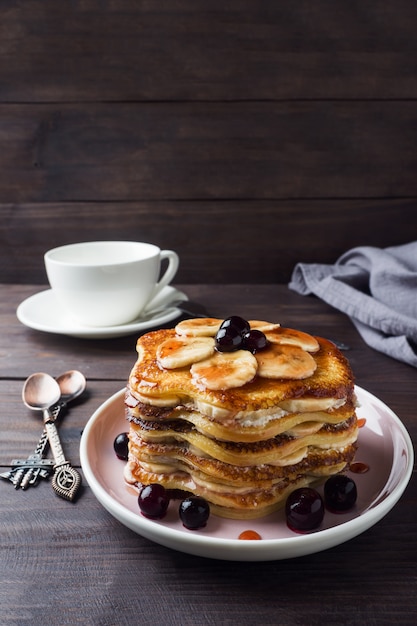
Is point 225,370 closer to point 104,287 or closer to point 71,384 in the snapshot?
point 71,384

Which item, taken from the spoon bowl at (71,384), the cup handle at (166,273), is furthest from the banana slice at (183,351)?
the cup handle at (166,273)

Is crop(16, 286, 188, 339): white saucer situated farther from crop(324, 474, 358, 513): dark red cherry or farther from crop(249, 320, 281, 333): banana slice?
crop(324, 474, 358, 513): dark red cherry

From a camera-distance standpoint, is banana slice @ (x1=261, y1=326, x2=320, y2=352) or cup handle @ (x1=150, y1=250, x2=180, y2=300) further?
cup handle @ (x1=150, y1=250, x2=180, y2=300)

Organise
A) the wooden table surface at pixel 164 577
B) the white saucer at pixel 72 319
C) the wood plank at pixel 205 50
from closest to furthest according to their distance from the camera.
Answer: the wooden table surface at pixel 164 577 → the white saucer at pixel 72 319 → the wood plank at pixel 205 50

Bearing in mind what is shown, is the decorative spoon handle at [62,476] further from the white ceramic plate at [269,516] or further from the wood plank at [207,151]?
the wood plank at [207,151]

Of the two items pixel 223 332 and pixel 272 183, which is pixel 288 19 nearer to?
pixel 272 183

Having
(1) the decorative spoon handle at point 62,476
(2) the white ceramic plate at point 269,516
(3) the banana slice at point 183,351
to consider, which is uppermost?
(3) the banana slice at point 183,351

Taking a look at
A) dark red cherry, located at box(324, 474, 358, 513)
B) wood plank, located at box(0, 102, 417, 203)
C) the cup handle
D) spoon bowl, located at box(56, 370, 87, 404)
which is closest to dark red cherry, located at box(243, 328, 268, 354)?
dark red cherry, located at box(324, 474, 358, 513)
